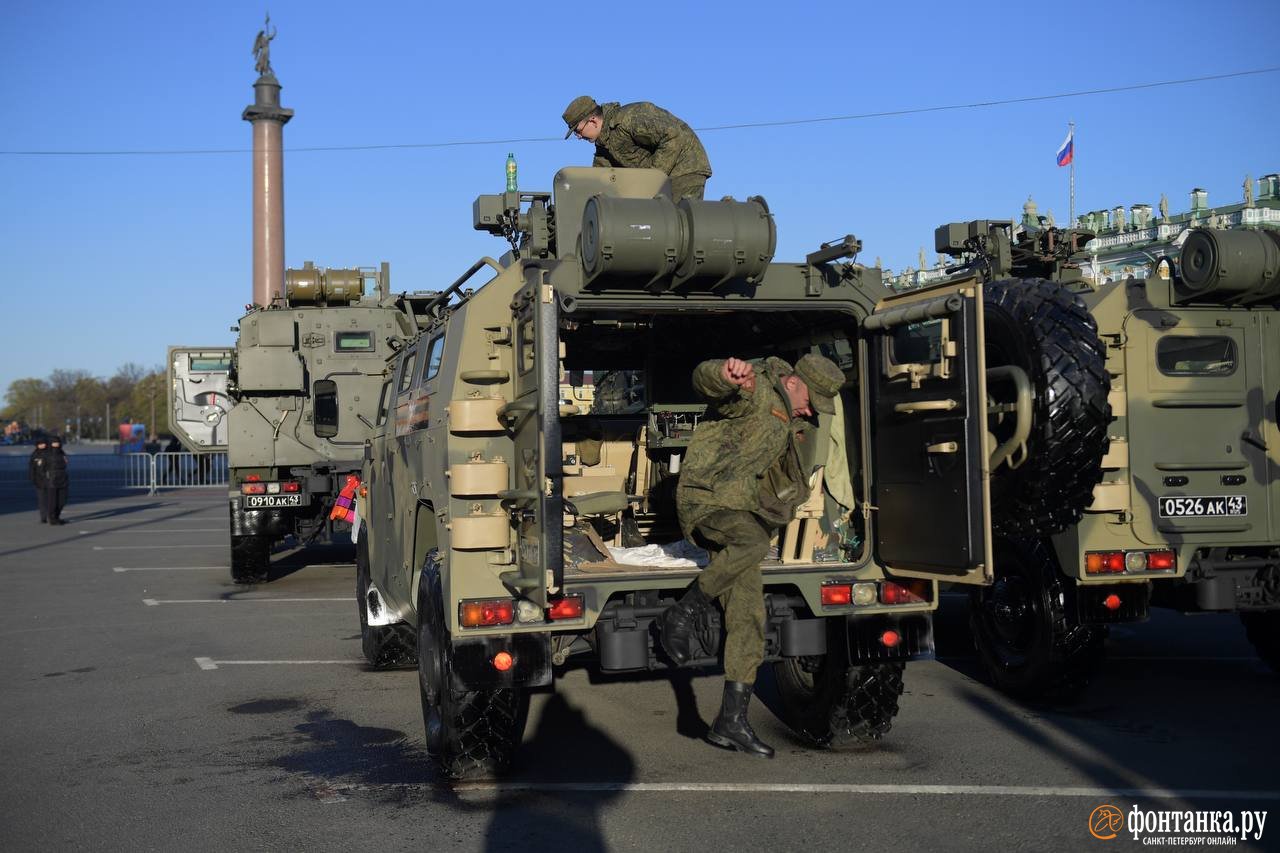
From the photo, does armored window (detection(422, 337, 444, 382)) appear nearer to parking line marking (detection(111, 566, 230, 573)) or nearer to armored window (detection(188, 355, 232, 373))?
parking line marking (detection(111, 566, 230, 573))

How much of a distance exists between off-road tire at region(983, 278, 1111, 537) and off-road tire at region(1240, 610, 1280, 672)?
110 inches

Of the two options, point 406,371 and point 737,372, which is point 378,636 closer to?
point 406,371

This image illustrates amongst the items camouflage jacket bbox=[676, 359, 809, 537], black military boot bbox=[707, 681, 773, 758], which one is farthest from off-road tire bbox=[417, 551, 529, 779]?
camouflage jacket bbox=[676, 359, 809, 537]

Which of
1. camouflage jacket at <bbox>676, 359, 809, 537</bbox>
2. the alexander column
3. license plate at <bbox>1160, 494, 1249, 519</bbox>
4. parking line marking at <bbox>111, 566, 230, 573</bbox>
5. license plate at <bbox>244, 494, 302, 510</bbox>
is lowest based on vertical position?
parking line marking at <bbox>111, 566, 230, 573</bbox>

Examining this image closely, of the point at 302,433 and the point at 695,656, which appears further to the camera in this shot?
the point at 302,433

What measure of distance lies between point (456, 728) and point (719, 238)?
2.62 meters

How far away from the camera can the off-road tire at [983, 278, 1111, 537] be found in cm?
642

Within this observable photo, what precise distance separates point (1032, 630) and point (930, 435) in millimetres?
2738

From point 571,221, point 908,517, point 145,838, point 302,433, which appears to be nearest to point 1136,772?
point 908,517

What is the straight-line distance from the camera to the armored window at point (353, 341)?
605 inches

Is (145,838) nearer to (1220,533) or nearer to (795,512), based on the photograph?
(795,512)

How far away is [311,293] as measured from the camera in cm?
1539

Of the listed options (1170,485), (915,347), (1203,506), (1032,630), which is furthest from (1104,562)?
(915,347)

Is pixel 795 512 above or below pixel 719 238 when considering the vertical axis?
below
